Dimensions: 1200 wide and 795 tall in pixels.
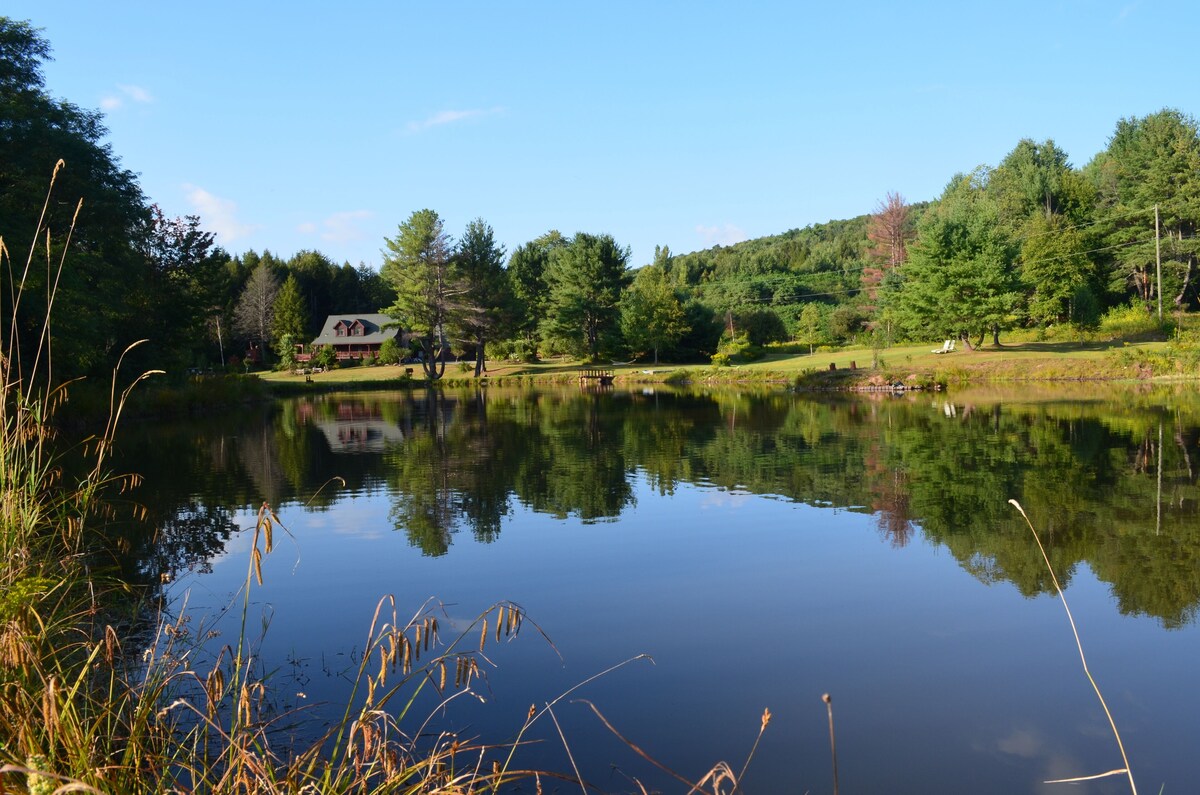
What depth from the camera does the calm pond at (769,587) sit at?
5891 millimetres

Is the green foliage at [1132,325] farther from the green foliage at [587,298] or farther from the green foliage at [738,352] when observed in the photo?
the green foliage at [587,298]

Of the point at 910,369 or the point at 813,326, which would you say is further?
the point at 813,326

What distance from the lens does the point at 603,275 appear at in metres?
70.2

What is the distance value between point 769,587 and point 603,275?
61634 millimetres

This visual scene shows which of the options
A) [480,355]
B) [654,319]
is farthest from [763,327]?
[480,355]

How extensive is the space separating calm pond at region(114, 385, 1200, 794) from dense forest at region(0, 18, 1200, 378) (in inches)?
481

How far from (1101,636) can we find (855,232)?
103573mm

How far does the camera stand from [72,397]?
26781 mm

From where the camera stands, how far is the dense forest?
28469 millimetres

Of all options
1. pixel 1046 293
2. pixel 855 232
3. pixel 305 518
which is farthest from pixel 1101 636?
pixel 855 232

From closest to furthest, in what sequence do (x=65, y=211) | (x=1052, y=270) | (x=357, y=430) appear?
(x=65, y=211)
(x=357, y=430)
(x=1052, y=270)

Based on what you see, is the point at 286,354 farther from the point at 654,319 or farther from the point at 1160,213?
the point at 1160,213

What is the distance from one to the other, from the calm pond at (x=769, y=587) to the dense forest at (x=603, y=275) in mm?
12223

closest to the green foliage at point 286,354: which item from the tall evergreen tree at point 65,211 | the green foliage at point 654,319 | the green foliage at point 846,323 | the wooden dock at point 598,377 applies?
the wooden dock at point 598,377
